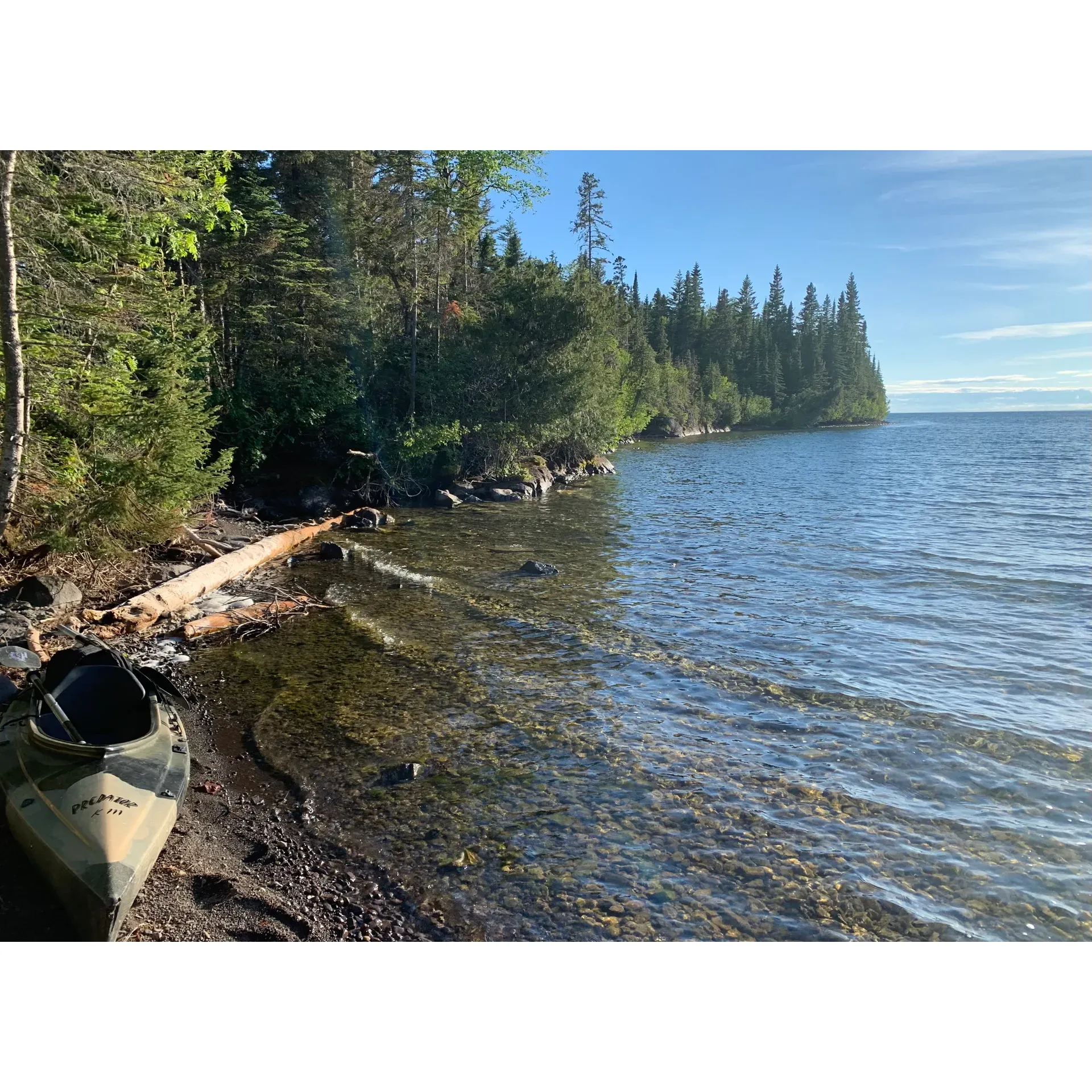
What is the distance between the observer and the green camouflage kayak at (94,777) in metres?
4.64

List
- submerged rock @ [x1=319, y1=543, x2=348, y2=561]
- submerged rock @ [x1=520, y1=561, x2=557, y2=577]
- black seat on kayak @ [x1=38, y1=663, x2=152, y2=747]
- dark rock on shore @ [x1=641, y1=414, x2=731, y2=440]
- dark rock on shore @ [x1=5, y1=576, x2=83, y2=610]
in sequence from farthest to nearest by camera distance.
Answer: dark rock on shore @ [x1=641, y1=414, x2=731, y2=440], submerged rock @ [x1=319, y1=543, x2=348, y2=561], submerged rock @ [x1=520, y1=561, x2=557, y2=577], dark rock on shore @ [x1=5, y1=576, x2=83, y2=610], black seat on kayak @ [x1=38, y1=663, x2=152, y2=747]

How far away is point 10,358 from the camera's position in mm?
9023

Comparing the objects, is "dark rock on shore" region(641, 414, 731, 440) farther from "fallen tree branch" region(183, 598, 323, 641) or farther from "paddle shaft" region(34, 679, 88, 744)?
"paddle shaft" region(34, 679, 88, 744)

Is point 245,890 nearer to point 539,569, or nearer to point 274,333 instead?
point 539,569

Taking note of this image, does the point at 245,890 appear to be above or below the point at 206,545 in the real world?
below

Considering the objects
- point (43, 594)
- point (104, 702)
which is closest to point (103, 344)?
point (43, 594)

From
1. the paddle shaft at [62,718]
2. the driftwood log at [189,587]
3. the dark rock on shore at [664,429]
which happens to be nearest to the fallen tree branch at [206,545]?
the driftwood log at [189,587]

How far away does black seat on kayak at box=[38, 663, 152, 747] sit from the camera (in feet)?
22.2

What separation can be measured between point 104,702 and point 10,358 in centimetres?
495

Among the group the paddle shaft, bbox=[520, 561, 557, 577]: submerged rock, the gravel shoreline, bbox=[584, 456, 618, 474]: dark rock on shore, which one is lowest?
the gravel shoreline

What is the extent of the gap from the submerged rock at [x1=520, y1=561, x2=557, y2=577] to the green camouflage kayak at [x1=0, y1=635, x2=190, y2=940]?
9165 millimetres

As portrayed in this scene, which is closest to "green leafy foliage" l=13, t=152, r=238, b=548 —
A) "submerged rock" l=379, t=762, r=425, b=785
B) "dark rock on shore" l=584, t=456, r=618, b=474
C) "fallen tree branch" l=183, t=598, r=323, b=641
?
"fallen tree branch" l=183, t=598, r=323, b=641

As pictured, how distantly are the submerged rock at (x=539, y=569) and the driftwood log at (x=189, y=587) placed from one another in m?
5.85
